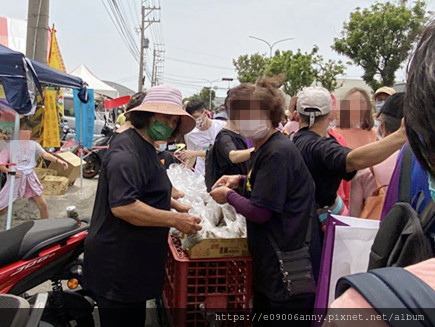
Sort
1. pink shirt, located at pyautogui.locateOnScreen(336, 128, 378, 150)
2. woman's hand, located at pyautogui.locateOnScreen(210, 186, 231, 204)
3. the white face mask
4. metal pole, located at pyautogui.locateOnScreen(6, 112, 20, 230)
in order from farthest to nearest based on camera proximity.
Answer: the white face mask, metal pole, located at pyautogui.locateOnScreen(6, 112, 20, 230), pink shirt, located at pyautogui.locateOnScreen(336, 128, 378, 150), woman's hand, located at pyautogui.locateOnScreen(210, 186, 231, 204)

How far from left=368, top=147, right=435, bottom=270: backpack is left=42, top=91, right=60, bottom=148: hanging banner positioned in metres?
6.72

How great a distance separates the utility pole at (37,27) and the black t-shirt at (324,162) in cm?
642

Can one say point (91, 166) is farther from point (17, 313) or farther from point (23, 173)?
point (17, 313)

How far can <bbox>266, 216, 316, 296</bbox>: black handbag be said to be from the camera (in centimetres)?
184

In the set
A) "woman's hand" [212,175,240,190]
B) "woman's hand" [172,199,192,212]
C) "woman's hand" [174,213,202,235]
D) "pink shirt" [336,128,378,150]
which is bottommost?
"woman's hand" [174,213,202,235]

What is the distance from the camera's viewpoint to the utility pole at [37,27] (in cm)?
698

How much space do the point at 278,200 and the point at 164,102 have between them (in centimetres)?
84

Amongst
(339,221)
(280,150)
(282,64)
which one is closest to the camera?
(339,221)

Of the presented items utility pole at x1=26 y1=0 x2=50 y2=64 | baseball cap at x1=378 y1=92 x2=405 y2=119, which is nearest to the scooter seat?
baseball cap at x1=378 y1=92 x2=405 y2=119

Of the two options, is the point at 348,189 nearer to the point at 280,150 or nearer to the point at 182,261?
the point at 280,150

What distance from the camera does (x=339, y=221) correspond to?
1.74m

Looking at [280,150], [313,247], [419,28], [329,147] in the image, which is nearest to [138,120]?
[280,150]

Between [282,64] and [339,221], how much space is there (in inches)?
1165

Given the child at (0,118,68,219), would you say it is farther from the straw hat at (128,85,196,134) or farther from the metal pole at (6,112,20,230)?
the straw hat at (128,85,196,134)
